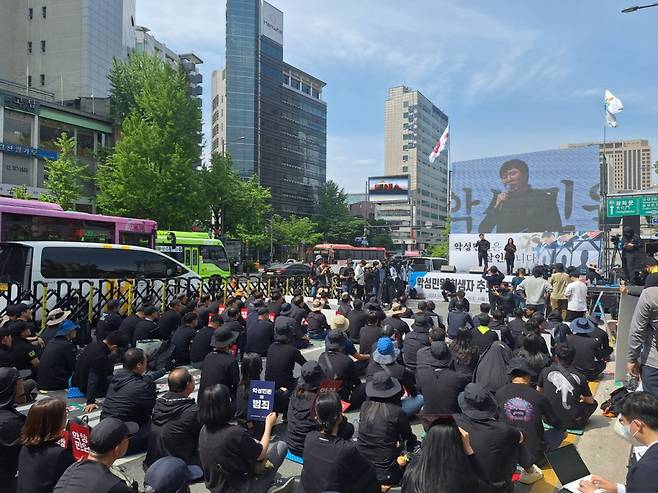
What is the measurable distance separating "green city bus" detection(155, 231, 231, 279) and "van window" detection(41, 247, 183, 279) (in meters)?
8.81

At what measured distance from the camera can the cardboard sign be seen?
4867mm

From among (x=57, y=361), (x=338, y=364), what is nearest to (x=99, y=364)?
(x=57, y=361)

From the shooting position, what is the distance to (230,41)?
84.7 m

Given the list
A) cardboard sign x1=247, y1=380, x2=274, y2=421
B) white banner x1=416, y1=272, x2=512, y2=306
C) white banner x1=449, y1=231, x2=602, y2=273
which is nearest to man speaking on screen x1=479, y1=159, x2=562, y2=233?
white banner x1=449, y1=231, x2=602, y2=273

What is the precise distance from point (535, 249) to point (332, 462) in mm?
25920

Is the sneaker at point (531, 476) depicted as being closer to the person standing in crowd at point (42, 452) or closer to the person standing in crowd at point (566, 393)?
the person standing in crowd at point (566, 393)

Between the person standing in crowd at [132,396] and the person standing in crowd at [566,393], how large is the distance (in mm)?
4794

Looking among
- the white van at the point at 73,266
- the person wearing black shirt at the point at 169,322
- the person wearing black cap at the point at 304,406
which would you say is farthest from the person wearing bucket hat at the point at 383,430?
the white van at the point at 73,266

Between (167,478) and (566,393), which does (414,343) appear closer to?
(566,393)

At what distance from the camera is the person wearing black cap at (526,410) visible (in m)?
4.91

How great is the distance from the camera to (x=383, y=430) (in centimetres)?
440

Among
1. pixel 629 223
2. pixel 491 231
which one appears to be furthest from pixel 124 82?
pixel 629 223

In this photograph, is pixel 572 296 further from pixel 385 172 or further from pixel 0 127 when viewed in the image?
pixel 385 172

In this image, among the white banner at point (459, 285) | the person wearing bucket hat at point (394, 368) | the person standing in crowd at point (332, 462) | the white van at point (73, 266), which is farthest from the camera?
the white banner at point (459, 285)
